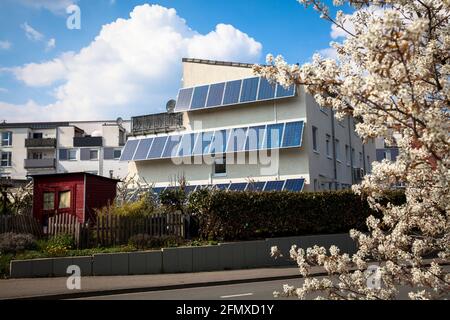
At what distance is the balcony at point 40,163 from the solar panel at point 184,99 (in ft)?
149

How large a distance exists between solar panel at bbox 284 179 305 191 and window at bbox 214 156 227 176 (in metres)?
4.72

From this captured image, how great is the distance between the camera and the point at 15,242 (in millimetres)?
16188

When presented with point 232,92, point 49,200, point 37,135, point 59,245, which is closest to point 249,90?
point 232,92

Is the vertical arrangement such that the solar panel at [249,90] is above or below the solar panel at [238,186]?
above

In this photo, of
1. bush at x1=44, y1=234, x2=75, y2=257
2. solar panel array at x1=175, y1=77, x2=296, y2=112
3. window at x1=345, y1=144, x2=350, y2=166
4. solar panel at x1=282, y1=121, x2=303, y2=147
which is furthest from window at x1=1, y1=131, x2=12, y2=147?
bush at x1=44, y1=234, x2=75, y2=257

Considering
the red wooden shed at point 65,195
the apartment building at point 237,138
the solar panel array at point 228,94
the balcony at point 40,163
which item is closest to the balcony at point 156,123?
the apartment building at point 237,138

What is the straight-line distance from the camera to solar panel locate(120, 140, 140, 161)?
32609 mm

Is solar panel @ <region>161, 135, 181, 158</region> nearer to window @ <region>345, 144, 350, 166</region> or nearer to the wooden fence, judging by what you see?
the wooden fence

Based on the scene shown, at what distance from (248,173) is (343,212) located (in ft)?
31.0

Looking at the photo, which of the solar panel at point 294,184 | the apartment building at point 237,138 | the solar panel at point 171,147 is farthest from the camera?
the solar panel at point 171,147

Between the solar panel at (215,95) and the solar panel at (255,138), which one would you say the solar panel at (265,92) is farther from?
the solar panel at (215,95)

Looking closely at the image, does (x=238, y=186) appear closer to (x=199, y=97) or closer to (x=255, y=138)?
(x=255, y=138)

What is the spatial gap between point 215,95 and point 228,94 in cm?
104

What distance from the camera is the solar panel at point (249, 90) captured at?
29.3 m
